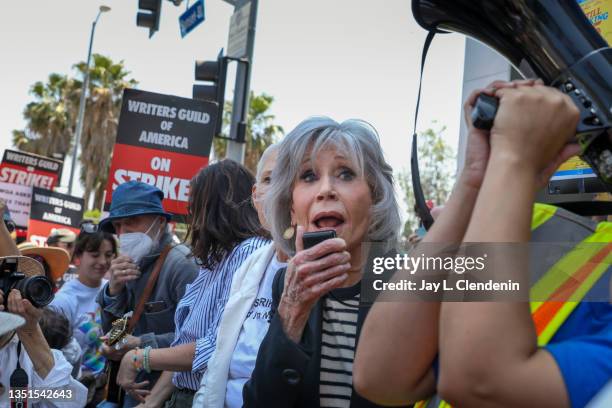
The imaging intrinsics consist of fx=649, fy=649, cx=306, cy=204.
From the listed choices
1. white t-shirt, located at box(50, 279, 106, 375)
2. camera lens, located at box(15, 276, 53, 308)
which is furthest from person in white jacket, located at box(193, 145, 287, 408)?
white t-shirt, located at box(50, 279, 106, 375)

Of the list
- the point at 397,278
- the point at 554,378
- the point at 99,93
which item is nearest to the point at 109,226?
the point at 397,278

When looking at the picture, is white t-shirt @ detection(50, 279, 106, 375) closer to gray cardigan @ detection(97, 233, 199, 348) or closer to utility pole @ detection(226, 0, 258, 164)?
gray cardigan @ detection(97, 233, 199, 348)

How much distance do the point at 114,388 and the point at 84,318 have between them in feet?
5.49

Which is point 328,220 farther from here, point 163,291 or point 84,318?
point 84,318

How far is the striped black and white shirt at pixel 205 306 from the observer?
2793mm

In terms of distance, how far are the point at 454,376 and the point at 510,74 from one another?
1786 mm

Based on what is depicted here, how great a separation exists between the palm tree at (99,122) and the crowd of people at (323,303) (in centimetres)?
2895

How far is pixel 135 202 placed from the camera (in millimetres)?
4098

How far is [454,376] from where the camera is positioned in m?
0.95

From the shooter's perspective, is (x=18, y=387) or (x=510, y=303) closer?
(x=510, y=303)

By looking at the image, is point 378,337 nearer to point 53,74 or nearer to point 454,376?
point 454,376

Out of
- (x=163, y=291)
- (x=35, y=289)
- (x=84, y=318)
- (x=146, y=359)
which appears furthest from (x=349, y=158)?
(x=84, y=318)

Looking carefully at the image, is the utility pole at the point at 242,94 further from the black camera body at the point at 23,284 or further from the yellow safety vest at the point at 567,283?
the yellow safety vest at the point at 567,283

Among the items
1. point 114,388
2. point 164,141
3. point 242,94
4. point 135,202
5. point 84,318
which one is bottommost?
point 114,388
